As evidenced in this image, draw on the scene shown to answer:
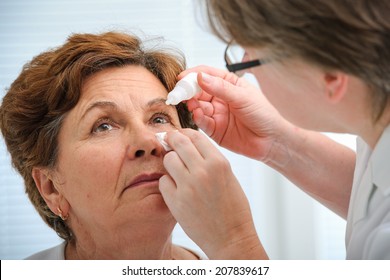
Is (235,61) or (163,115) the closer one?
(235,61)

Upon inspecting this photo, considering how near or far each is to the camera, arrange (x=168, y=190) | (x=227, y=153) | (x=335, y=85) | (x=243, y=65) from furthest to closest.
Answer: (x=227, y=153)
(x=168, y=190)
(x=243, y=65)
(x=335, y=85)

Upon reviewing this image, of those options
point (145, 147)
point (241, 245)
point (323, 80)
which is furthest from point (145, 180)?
point (323, 80)

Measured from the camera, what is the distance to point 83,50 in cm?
140

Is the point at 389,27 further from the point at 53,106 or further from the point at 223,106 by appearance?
the point at 53,106

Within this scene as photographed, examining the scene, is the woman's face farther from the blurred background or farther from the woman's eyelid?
the blurred background

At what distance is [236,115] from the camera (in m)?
1.49

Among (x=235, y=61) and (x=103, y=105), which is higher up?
(x=235, y=61)

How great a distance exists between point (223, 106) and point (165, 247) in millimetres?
439

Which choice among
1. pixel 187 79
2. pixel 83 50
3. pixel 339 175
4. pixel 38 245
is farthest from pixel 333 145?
pixel 38 245

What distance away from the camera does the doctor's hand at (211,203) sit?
1137 millimetres

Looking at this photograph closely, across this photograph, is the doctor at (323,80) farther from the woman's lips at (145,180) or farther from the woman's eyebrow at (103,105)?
the woman's eyebrow at (103,105)

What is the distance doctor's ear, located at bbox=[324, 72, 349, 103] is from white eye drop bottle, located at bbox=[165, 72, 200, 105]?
480 millimetres

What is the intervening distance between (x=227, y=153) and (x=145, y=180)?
36.9 inches

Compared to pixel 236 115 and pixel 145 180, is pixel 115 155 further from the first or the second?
pixel 236 115
